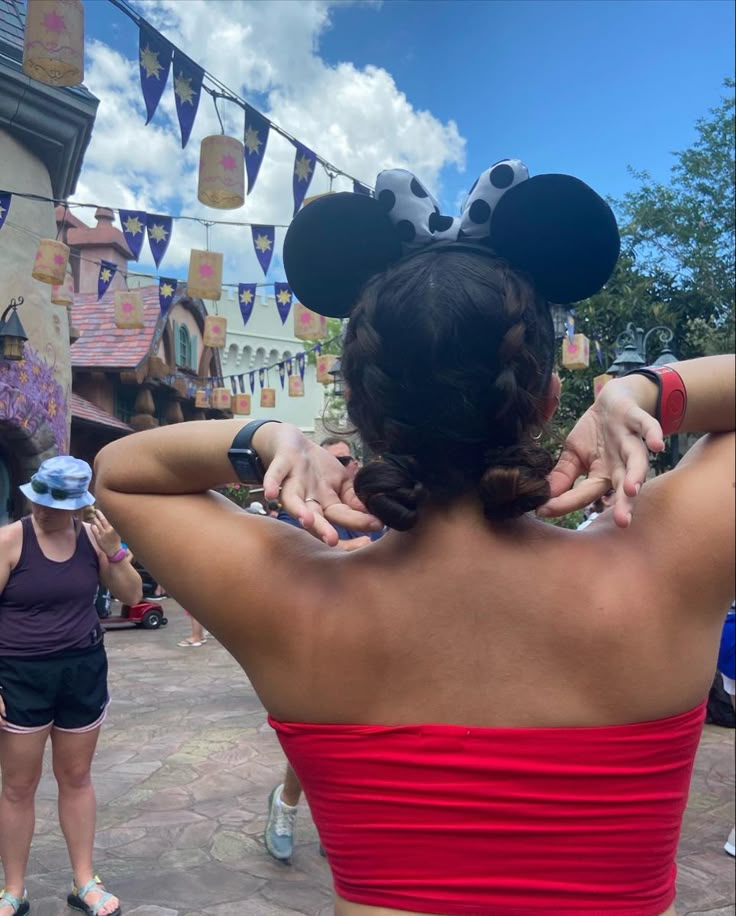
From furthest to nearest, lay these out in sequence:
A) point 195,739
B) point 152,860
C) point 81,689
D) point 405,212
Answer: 1. point 195,739
2. point 152,860
3. point 81,689
4. point 405,212

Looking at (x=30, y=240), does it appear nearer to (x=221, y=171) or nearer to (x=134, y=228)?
(x=134, y=228)

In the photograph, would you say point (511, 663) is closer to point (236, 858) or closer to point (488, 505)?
point (488, 505)

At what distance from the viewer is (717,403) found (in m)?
1.09

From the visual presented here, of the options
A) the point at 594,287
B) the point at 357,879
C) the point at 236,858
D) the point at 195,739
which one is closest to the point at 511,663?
the point at 357,879

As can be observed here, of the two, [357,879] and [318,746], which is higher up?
[318,746]

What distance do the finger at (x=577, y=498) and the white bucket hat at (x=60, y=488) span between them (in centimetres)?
265

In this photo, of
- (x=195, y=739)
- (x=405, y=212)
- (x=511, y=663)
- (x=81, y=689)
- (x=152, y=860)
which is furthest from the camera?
(x=195, y=739)

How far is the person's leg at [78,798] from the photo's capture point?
3.30 m

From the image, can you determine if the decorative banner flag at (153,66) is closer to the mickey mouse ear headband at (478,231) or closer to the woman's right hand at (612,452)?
the mickey mouse ear headband at (478,231)

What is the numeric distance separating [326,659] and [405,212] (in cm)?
66

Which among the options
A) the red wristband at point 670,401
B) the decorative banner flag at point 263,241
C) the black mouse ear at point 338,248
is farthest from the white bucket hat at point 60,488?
the decorative banner flag at point 263,241

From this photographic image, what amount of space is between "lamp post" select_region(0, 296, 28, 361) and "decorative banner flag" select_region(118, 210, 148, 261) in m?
1.97

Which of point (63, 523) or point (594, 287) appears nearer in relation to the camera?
point (594, 287)

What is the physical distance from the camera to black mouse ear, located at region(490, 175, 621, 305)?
113 centimetres
